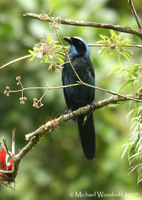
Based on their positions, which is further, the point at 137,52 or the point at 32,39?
the point at 137,52

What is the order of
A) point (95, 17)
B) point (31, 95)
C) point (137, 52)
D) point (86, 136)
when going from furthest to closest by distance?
point (137, 52) < point (95, 17) < point (31, 95) < point (86, 136)

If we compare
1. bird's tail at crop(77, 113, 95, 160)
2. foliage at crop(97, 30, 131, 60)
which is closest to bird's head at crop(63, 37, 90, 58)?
bird's tail at crop(77, 113, 95, 160)

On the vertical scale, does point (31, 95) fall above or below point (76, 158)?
above

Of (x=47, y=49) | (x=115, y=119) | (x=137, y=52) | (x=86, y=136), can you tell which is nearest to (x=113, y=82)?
(x=115, y=119)

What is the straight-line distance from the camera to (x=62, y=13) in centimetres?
524

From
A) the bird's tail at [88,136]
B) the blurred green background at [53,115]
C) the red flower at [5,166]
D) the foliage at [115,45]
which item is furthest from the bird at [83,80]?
the red flower at [5,166]

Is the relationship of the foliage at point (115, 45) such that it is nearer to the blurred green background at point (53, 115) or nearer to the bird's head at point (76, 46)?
the bird's head at point (76, 46)

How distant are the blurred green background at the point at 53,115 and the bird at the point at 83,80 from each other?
25.0 inches

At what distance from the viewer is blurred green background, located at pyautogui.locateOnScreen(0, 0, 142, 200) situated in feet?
16.8

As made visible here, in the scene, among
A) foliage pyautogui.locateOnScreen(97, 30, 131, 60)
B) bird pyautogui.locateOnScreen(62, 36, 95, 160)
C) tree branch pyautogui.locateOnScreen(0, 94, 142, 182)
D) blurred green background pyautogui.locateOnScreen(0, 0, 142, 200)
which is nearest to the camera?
tree branch pyautogui.locateOnScreen(0, 94, 142, 182)

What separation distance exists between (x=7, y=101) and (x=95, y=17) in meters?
1.67

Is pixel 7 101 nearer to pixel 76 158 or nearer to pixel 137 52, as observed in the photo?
pixel 76 158

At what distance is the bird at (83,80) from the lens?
167 inches

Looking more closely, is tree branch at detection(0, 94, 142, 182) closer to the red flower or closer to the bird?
the red flower
